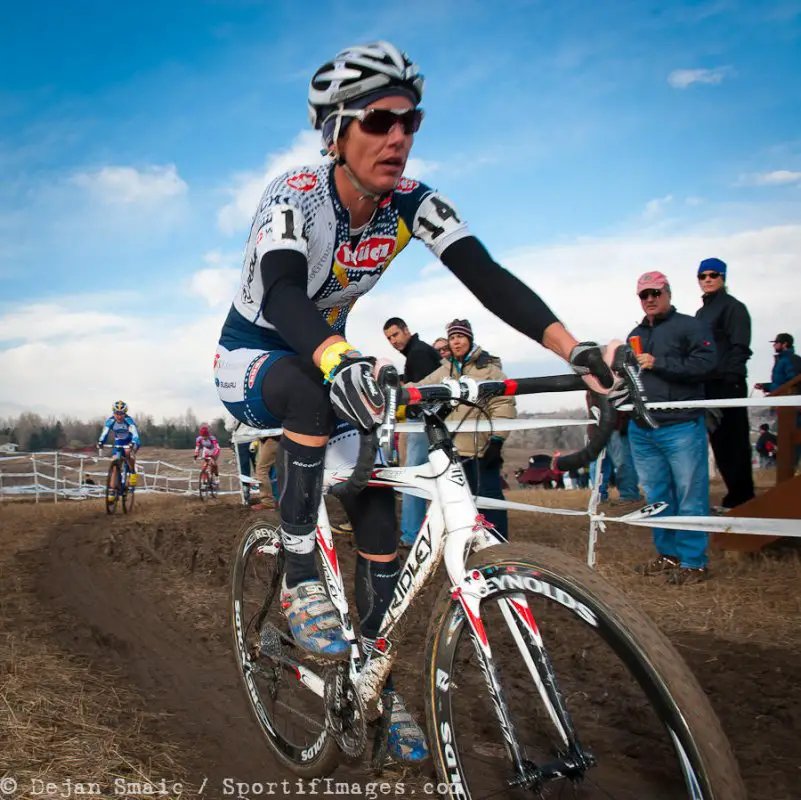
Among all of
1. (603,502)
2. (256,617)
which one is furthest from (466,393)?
(603,502)

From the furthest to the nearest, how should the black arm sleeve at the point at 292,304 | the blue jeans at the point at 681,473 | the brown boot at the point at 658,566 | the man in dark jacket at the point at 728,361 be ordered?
the man in dark jacket at the point at 728,361 → the brown boot at the point at 658,566 → the blue jeans at the point at 681,473 → the black arm sleeve at the point at 292,304

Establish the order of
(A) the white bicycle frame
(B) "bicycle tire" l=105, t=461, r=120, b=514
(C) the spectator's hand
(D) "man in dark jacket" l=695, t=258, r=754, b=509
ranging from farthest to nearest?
1. (B) "bicycle tire" l=105, t=461, r=120, b=514
2. (C) the spectator's hand
3. (D) "man in dark jacket" l=695, t=258, r=754, b=509
4. (A) the white bicycle frame

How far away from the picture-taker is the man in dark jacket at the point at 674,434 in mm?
5621

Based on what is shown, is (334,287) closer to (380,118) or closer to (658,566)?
(380,118)

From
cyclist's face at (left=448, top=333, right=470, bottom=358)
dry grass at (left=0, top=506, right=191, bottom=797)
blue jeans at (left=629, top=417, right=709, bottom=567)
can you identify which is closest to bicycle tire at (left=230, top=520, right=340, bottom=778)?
dry grass at (left=0, top=506, right=191, bottom=797)

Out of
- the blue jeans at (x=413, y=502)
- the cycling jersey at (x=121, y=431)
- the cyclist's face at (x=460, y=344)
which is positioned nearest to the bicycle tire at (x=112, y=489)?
the cycling jersey at (x=121, y=431)

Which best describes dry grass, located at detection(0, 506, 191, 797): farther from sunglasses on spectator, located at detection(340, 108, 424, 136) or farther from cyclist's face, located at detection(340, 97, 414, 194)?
sunglasses on spectator, located at detection(340, 108, 424, 136)

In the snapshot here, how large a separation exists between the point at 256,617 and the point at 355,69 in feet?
8.06

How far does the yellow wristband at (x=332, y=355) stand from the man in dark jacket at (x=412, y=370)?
17.3 ft

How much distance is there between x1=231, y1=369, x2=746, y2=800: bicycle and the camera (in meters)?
1.58

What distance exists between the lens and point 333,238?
Result: 9.02 ft

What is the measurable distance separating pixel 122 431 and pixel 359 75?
14359mm

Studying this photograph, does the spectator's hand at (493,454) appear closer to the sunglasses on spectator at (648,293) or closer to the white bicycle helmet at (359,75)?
the sunglasses on spectator at (648,293)

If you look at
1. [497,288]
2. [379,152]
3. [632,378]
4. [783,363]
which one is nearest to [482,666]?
[632,378]
